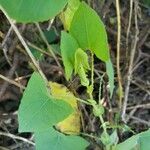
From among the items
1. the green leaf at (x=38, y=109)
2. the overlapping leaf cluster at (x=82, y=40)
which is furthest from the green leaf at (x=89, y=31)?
the green leaf at (x=38, y=109)

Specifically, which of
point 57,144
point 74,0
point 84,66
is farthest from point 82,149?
point 74,0

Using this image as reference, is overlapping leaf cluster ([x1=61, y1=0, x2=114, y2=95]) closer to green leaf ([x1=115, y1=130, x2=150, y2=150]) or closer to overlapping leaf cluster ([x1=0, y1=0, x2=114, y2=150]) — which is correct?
overlapping leaf cluster ([x1=0, y1=0, x2=114, y2=150])

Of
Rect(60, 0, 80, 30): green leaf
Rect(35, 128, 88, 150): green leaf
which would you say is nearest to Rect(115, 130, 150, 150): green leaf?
Rect(35, 128, 88, 150): green leaf

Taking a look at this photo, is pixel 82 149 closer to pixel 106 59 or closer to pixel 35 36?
pixel 106 59

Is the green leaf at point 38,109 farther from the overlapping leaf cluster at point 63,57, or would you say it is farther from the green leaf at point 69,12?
the green leaf at point 69,12

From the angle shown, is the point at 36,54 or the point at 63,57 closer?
the point at 63,57

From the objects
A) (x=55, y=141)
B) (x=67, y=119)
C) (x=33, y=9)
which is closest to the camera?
(x=33, y=9)

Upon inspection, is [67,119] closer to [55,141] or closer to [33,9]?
[55,141]

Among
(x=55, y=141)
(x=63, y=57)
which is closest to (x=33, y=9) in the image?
(x=63, y=57)

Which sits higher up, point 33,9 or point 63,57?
point 33,9
